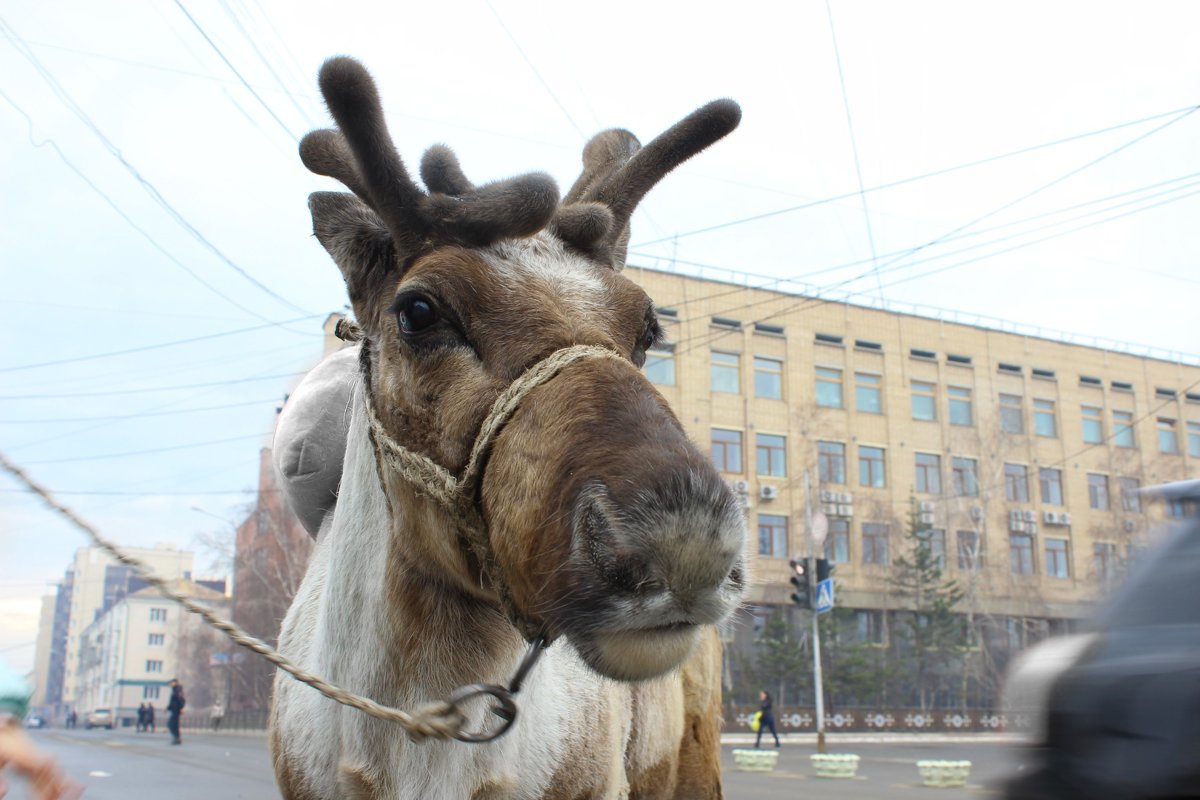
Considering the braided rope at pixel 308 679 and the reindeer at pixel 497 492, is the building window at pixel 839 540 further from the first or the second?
the braided rope at pixel 308 679

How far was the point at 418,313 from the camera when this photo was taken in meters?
2.67

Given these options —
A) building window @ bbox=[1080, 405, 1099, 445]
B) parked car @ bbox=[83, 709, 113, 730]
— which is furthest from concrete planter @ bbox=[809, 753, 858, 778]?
parked car @ bbox=[83, 709, 113, 730]

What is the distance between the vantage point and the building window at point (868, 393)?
164 ft

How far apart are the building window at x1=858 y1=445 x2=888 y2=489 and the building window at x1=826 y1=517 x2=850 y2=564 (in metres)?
2.19

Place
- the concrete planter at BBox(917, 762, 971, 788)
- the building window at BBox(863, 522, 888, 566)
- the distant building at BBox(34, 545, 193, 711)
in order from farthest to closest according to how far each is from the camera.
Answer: the distant building at BBox(34, 545, 193, 711), the building window at BBox(863, 522, 888, 566), the concrete planter at BBox(917, 762, 971, 788)

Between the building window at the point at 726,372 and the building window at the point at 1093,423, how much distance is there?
20033mm

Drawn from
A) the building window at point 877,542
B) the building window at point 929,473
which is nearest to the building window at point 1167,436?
the building window at point 929,473

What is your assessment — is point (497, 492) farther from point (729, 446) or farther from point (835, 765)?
point (729, 446)

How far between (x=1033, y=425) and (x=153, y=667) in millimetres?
92093

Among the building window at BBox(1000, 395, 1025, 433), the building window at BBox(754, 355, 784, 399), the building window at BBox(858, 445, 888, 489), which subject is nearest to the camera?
the building window at BBox(754, 355, 784, 399)

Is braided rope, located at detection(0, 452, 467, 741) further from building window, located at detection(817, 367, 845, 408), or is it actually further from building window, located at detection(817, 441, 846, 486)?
building window, located at detection(817, 367, 845, 408)

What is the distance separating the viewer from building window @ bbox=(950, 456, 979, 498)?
5050 centimetres

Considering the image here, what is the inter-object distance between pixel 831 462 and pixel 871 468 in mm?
2373

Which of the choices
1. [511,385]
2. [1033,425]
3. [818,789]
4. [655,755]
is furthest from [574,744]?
[1033,425]
